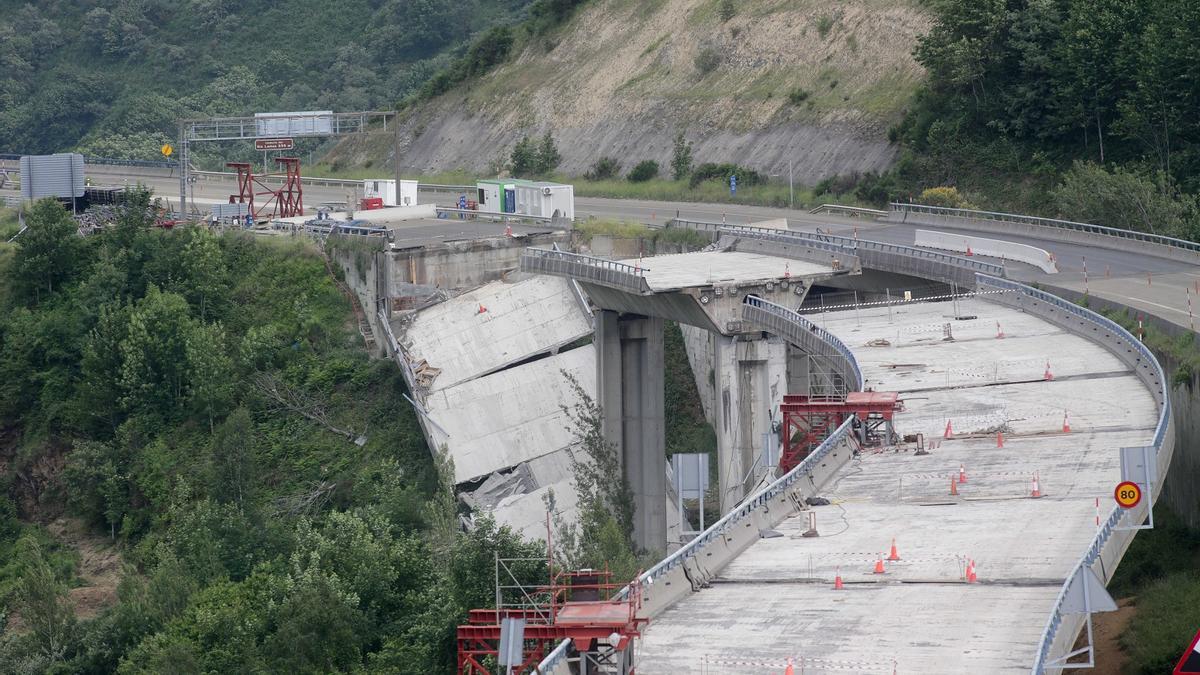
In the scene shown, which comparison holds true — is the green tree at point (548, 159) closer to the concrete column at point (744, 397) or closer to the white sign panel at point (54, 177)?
the white sign panel at point (54, 177)

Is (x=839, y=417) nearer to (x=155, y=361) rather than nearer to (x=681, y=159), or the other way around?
(x=155, y=361)

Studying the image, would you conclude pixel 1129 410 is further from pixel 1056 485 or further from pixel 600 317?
pixel 600 317

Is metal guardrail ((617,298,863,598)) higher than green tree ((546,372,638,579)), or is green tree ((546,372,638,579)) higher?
metal guardrail ((617,298,863,598))

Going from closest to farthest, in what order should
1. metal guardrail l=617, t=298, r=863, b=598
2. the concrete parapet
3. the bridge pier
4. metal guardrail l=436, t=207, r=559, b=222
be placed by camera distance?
metal guardrail l=617, t=298, r=863, b=598 < the concrete parapet < the bridge pier < metal guardrail l=436, t=207, r=559, b=222

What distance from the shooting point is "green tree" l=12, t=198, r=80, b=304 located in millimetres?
82750

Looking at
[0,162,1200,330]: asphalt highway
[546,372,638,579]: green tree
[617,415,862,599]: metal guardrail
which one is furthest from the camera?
[0,162,1200,330]: asphalt highway

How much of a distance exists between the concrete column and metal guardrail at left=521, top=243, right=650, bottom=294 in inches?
121

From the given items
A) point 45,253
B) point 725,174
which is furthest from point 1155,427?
point 45,253

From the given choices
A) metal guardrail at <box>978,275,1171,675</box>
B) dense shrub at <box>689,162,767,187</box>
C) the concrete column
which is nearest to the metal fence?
the concrete column

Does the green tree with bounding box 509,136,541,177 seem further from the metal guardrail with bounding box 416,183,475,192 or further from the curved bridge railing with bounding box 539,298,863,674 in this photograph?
the curved bridge railing with bounding box 539,298,863,674

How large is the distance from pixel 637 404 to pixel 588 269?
18.2ft

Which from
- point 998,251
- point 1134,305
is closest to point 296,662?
point 1134,305

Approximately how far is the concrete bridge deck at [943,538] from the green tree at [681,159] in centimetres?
4485

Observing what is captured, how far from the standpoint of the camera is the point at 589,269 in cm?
6038
